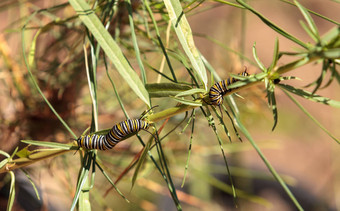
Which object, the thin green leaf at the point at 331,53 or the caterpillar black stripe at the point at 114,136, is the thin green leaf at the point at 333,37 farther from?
the caterpillar black stripe at the point at 114,136

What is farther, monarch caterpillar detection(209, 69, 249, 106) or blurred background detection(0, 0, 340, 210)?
blurred background detection(0, 0, 340, 210)

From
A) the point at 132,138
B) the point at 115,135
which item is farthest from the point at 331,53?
the point at 132,138

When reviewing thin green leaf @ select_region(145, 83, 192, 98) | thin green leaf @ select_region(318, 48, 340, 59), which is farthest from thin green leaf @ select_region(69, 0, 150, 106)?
thin green leaf @ select_region(318, 48, 340, 59)

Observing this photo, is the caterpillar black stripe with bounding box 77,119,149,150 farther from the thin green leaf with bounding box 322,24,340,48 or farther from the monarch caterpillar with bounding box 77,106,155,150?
the thin green leaf with bounding box 322,24,340,48

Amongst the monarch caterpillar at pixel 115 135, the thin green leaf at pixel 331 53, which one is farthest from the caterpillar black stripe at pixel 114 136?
the thin green leaf at pixel 331 53

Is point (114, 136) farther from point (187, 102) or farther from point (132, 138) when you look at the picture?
point (132, 138)

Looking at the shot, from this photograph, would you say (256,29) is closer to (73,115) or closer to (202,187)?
(202,187)

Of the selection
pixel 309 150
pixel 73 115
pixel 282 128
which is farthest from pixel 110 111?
pixel 309 150
